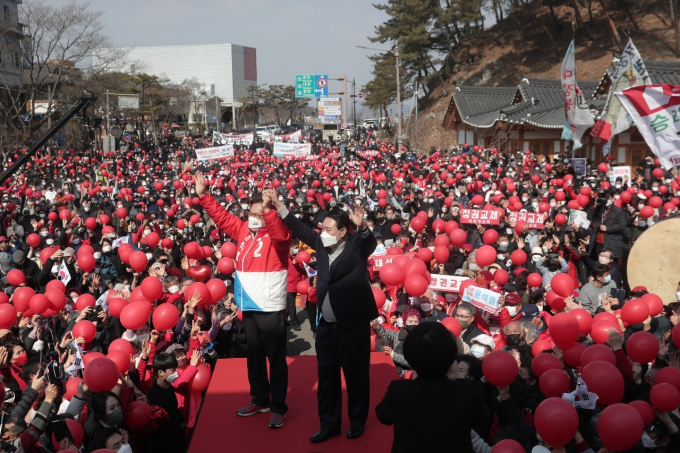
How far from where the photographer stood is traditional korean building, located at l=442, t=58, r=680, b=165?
829 inches

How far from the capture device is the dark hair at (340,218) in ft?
11.9

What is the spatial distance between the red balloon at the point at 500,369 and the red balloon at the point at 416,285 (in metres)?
2.17

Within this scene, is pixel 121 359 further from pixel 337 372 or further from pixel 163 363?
pixel 337 372

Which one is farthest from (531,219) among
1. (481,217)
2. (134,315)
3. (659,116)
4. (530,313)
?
(134,315)

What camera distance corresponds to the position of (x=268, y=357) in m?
4.04

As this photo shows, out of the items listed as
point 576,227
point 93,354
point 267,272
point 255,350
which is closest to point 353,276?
point 267,272

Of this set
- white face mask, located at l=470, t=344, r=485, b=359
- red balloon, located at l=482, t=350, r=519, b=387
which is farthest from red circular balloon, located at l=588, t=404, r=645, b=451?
white face mask, located at l=470, t=344, r=485, b=359

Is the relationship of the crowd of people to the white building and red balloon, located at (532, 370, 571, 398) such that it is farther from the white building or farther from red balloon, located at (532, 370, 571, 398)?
the white building

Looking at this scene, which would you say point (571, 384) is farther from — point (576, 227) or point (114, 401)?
point (576, 227)

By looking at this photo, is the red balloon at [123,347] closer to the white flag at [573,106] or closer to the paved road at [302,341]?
the paved road at [302,341]

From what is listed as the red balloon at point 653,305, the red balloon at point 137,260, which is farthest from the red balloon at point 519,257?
the red balloon at point 137,260

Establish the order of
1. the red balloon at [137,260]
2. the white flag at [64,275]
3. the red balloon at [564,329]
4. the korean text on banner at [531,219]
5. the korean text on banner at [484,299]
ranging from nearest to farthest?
the red balloon at [564,329]
the korean text on banner at [484,299]
the red balloon at [137,260]
the white flag at [64,275]
the korean text on banner at [531,219]

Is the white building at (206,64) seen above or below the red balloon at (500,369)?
above

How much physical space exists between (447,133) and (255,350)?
4045 centimetres
